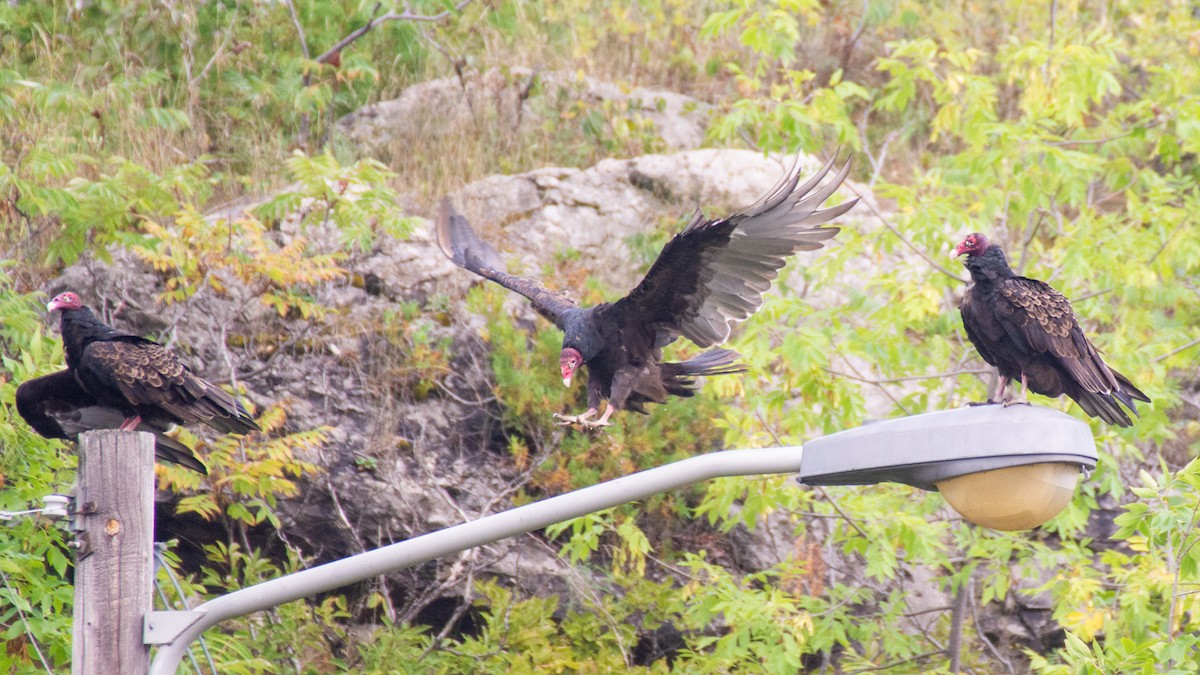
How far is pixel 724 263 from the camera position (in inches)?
157

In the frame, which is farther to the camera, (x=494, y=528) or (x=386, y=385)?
(x=386, y=385)

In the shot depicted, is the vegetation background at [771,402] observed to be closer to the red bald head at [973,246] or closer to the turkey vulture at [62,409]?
the turkey vulture at [62,409]

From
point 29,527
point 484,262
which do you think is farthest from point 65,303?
point 484,262

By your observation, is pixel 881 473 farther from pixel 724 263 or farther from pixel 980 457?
pixel 724 263

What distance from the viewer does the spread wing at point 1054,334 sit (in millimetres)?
3260

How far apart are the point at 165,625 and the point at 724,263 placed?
216cm

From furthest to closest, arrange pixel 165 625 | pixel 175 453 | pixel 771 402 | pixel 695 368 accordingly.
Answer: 1. pixel 771 402
2. pixel 695 368
3. pixel 175 453
4. pixel 165 625

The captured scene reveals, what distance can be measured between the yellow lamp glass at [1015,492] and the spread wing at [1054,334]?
41.9 inches

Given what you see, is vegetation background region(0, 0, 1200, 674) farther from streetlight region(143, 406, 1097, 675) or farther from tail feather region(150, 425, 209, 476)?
streetlight region(143, 406, 1097, 675)

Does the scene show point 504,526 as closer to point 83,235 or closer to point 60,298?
point 60,298

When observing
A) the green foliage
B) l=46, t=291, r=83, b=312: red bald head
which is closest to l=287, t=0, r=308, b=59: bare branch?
the green foliage

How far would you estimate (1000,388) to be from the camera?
3633 mm

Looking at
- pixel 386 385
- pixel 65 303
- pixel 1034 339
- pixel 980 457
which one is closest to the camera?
pixel 980 457

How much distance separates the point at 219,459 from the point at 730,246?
205 cm
